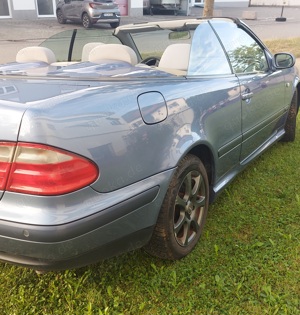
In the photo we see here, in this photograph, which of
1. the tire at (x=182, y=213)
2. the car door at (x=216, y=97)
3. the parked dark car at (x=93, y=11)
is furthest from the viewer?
the parked dark car at (x=93, y=11)

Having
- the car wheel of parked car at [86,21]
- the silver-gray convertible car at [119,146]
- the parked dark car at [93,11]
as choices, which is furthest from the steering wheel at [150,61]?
the car wheel of parked car at [86,21]

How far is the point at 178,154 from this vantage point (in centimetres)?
205

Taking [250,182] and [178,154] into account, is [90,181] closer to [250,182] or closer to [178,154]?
[178,154]

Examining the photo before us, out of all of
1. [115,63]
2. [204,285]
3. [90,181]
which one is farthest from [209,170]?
[90,181]

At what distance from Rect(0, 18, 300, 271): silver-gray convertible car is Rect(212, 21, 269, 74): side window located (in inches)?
0.8

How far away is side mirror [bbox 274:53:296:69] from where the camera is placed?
371 centimetres

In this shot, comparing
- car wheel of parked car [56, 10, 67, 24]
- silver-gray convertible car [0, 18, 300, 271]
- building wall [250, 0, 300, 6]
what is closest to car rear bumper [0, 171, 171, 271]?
silver-gray convertible car [0, 18, 300, 271]

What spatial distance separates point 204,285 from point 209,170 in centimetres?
82

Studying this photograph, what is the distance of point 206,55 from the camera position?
2.68 meters

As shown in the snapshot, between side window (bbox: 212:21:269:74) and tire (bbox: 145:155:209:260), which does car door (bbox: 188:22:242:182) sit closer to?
side window (bbox: 212:21:269:74)

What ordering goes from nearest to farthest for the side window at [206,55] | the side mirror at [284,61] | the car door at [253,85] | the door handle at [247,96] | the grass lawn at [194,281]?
the grass lawn at [194,281], the side window at [206,55], the door handle at [247,96], the car door at [253,85], the side mirror at [284,61]

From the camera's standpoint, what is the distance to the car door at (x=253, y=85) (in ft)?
9.62

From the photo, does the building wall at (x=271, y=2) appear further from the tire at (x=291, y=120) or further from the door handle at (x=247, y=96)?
the door handle at (x=247, y=96)

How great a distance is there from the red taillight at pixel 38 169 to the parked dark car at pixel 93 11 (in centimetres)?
1701
